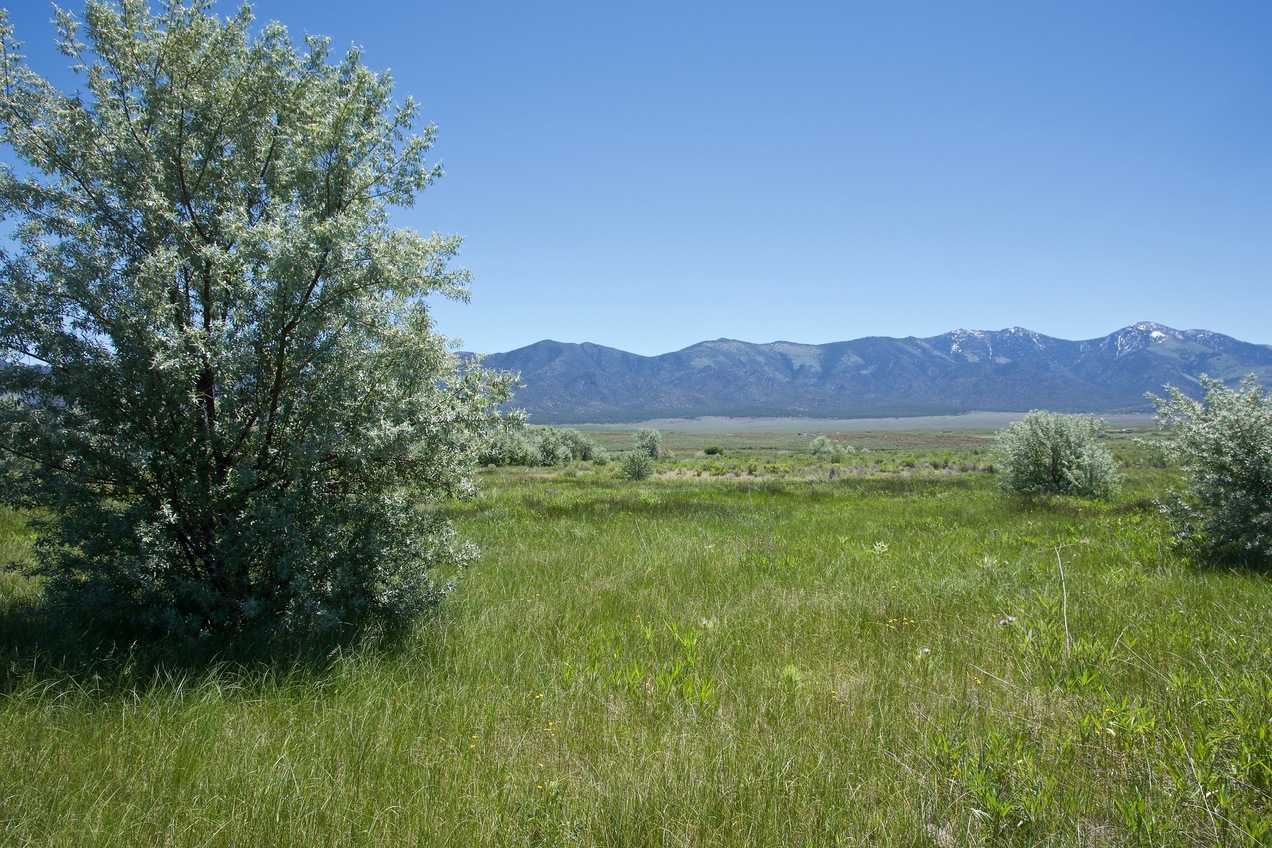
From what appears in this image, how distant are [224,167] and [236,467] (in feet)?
8.58

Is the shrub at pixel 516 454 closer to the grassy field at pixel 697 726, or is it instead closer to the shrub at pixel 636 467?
the shrub at pixel 636 467

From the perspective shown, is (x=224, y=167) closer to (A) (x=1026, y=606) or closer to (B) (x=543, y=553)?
(B) (x=543, y=553)

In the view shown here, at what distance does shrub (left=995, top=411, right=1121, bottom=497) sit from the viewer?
16109 millimetres

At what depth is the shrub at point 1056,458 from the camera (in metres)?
16.1

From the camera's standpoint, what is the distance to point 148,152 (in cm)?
446

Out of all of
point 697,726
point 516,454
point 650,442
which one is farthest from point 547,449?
point 697,726

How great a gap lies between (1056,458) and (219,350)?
1972 centimetres

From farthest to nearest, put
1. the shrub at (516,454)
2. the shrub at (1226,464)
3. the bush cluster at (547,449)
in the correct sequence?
1. the bush cluster at (547,449)
2. the shrub at (516,454)
3. the shrub at (1226,464)

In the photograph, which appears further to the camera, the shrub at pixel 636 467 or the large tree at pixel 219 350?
the shrub at pixel 636 467

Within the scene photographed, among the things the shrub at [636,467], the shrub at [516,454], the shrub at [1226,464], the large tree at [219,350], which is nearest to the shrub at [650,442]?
the shrub at [516,454]

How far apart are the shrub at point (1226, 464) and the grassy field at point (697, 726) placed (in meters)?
1.30

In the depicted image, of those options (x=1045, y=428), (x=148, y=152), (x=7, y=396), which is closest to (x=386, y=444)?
(x=7, y=396)

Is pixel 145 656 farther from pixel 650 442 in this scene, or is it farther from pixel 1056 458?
pixel 650 442

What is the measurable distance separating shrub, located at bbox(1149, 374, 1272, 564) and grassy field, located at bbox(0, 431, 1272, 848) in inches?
51.0
